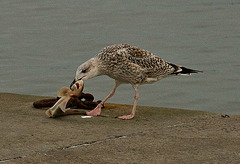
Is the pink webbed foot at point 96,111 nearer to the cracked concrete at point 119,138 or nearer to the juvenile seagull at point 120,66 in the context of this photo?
the juvenile seagull at point 120,66

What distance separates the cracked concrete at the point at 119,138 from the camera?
18.8ft

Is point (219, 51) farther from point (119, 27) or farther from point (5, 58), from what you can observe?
point (5, 58)

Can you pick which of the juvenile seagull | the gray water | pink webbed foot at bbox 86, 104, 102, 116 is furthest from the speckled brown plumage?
the gray water

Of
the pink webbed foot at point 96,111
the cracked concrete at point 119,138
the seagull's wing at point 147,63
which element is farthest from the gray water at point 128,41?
the cracked concrete at point 119,138

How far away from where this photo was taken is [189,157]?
577cm

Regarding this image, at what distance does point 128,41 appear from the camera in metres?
17.4

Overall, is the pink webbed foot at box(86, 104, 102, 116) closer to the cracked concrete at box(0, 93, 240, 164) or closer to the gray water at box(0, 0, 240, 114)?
the cracked concrete at box(0, 93, 240, 164)

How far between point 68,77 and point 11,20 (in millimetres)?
8207

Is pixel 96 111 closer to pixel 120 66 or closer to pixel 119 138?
pixel 120 66

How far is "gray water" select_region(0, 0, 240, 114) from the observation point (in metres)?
12.7

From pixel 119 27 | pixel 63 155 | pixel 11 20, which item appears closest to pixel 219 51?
pixel 119 27

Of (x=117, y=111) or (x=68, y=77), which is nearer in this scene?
(x=117, y=111)

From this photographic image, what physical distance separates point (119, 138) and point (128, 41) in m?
11.0

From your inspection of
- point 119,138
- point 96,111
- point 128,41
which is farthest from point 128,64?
point 128,41
